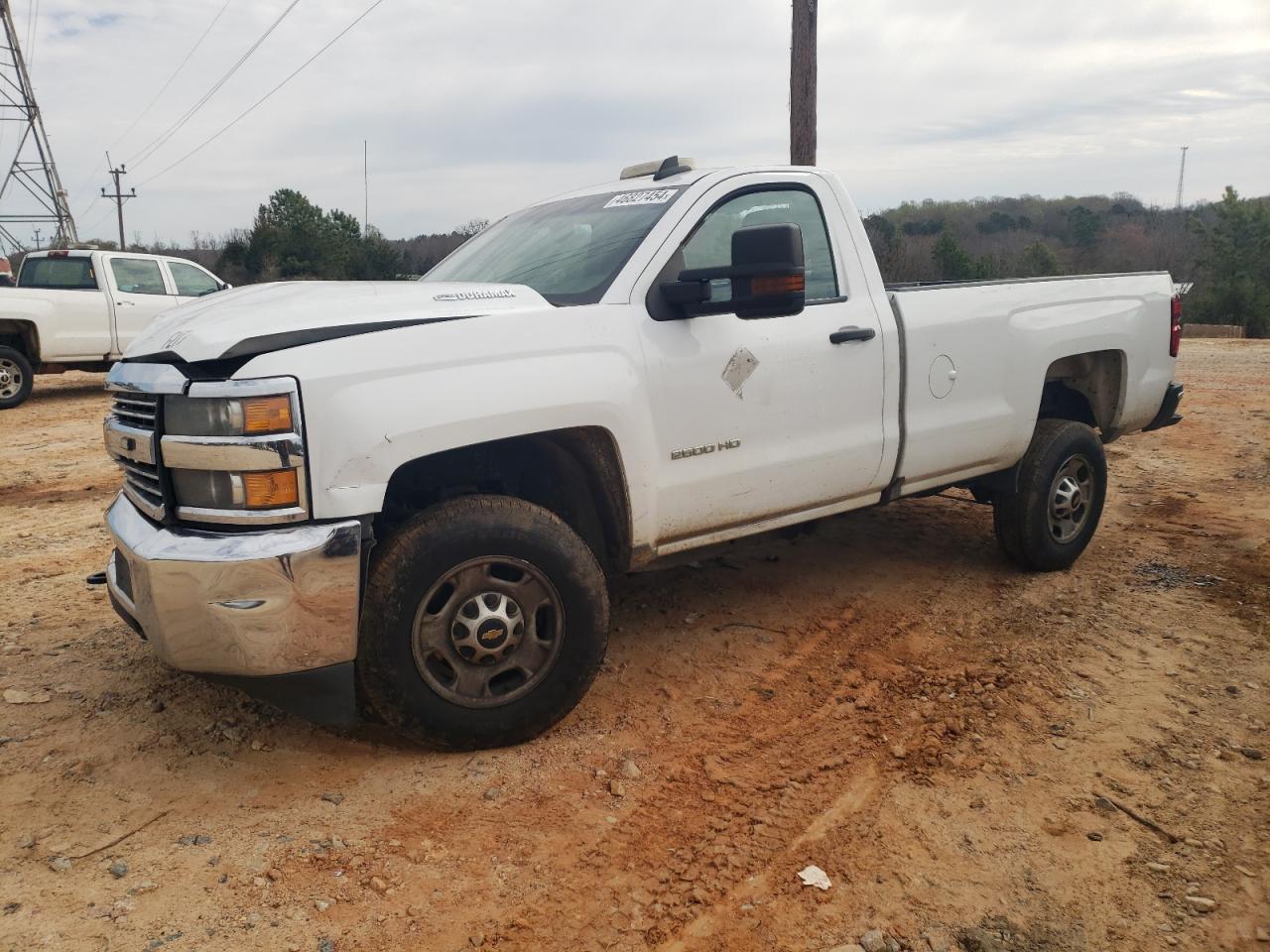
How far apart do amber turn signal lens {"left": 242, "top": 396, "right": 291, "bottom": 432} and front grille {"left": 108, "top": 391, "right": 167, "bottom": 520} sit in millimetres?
390

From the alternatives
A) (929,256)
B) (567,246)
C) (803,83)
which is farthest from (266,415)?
(929,256)

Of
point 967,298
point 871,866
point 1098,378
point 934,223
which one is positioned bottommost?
point 871,866

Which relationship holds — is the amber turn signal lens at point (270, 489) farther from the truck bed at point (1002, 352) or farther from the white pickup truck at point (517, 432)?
the truck bed at point (1002, 352)

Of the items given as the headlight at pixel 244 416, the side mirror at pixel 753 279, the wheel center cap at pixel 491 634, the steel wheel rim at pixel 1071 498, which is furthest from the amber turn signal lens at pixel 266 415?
the steel wheel rim at pixel 1071 498

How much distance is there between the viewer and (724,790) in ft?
10.3

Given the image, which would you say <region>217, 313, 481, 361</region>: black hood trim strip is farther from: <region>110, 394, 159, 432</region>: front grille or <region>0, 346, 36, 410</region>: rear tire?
<region>0, 346, 36, 410</region>: rear tire

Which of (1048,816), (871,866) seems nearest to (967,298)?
(1048,816)

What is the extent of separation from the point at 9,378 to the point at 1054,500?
479 inches

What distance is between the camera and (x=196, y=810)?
2.99m

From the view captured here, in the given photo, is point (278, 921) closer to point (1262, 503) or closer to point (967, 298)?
point (967, 298)

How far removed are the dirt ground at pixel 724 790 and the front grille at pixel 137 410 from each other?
112 cm

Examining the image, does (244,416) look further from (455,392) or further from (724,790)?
(724,790)

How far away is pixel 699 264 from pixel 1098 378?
2796mm

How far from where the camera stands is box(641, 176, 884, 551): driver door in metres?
3.60
